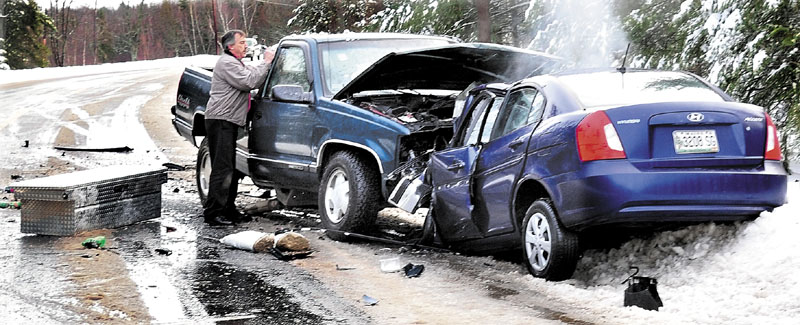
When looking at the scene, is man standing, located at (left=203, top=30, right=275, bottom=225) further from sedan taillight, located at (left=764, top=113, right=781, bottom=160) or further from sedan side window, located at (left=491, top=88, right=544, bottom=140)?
sedan taillight, located at (left=764, top=113, right=781, bottom=160)

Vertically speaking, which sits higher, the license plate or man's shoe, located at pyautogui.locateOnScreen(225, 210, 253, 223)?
the license plate

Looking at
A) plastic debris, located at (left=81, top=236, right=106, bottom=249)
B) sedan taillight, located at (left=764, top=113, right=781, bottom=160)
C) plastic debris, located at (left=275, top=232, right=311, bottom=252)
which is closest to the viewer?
sedan taillight, located at (left=764, top=113, right=781, bottom=160)

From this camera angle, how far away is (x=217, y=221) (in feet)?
32.4

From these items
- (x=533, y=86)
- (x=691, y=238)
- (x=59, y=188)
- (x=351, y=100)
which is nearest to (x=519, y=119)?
(x=533, y=86)

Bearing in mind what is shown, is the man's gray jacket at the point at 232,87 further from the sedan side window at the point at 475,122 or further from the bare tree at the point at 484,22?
the bare tree at the point at 484,22

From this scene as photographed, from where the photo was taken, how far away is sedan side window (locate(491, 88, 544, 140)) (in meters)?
7.05

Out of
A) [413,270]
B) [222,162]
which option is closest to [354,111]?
[222,162]

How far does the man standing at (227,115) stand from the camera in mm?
10008

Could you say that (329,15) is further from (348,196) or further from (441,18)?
(348,196)

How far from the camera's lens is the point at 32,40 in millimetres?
62812

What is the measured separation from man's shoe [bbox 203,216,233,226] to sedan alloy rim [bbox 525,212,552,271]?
3.90m

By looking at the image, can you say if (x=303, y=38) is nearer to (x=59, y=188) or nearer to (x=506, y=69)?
(x=506, y=69)

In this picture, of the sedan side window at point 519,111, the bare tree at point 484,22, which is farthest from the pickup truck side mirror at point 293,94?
the bare tree at point 484,22

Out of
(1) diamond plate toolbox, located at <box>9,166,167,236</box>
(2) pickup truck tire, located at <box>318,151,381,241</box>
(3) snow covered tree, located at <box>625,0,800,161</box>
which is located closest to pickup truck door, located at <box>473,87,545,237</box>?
(2) pickup truck tire, located at <box>318,151,381,241</box>
